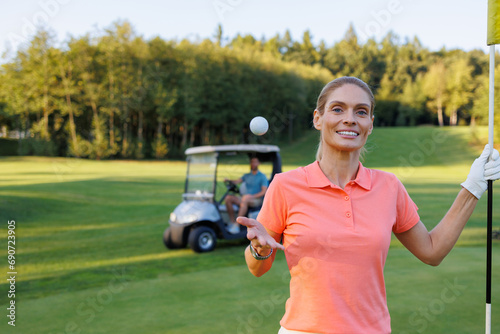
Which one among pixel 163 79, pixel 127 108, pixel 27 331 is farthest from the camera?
pixel 163 79

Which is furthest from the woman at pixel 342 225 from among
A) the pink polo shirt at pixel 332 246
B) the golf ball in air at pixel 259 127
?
the golf ball in air at pixel 259 127

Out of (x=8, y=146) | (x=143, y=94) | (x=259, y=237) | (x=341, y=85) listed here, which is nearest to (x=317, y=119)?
(x=341, y=85)

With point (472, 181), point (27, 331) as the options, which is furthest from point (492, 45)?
point (27, 331)

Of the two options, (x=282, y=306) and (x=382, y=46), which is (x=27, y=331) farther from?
(x=382, y=46)

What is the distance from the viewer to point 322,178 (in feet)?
5.45

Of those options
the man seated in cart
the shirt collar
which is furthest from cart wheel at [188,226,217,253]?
the shirt collar

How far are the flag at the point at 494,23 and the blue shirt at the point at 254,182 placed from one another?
5.94 metres

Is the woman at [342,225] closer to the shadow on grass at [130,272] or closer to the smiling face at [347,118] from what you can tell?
the smiling face at [347,118]

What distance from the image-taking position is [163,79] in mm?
35656

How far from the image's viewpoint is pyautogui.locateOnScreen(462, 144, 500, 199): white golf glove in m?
1.75

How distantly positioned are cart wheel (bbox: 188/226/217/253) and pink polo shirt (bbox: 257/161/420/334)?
590cm

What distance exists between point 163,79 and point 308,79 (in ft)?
54.5

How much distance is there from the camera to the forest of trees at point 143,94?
30.2m

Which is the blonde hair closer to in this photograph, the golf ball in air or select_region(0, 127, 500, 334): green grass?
the golf ball in air
